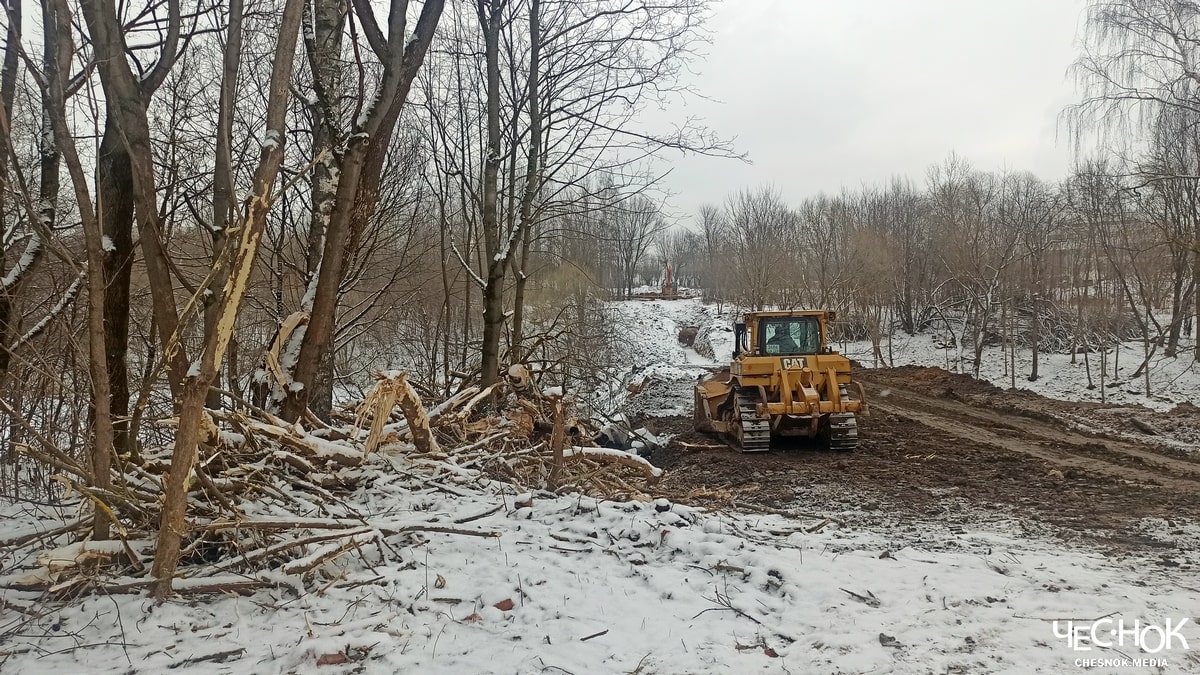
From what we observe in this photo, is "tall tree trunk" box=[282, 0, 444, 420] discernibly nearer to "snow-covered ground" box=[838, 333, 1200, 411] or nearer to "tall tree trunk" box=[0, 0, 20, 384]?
"tall tree trunk" box=[0, 0, 20, 384]

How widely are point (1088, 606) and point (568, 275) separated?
1843cm

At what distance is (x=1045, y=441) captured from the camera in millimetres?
12234

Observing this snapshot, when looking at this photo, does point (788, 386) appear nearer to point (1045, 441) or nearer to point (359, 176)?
point (1045, 441)

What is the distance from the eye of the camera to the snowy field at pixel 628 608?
10.9ft

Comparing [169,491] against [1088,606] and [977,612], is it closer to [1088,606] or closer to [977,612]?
[977,612]

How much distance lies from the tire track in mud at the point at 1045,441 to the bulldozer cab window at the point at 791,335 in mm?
3456

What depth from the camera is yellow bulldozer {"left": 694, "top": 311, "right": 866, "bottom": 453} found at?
35.8 feet

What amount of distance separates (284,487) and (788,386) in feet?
26.4

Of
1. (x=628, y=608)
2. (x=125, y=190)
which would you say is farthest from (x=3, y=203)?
(x=628, y=608)

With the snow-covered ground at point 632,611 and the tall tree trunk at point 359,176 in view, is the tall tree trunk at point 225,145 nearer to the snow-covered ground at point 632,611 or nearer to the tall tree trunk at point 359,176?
the tall tree trunk at point 359,176

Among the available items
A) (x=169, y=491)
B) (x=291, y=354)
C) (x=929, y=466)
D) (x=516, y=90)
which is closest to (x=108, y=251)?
(x=291, y=354)

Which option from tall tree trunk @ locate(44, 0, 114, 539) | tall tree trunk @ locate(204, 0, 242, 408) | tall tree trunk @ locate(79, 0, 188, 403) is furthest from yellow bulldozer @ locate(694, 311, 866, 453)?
tall tree trunk @ locate(44, 0, 114, 539)

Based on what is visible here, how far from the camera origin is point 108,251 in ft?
15.1

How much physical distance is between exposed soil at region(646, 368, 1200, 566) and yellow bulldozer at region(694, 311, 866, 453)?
1.26 feet
